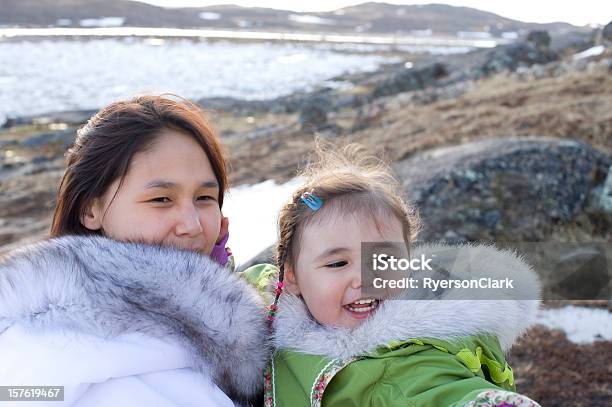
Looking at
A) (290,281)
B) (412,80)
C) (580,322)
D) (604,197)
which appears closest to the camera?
(290,281)

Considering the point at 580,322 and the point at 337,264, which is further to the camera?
the point at 580,322

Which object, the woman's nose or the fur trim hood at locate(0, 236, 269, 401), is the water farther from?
the fur trim hood at locate(0, 236, 269, 401)

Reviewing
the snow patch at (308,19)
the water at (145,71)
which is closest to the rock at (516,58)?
the water at (145,71)

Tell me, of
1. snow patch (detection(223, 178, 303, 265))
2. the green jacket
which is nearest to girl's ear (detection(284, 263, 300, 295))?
the green jacket

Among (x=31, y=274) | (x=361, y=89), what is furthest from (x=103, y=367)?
(x=361, y=89)

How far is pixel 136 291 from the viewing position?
157cm

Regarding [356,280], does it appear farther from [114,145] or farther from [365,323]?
[114,145]

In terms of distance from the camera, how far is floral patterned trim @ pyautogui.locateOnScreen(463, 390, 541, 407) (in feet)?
4.30

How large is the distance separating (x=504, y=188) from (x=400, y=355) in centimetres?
323

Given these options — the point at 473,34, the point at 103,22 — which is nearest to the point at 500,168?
the point at 103,22

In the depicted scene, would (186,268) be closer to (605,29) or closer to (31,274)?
(31,274)

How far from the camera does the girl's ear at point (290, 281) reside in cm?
208

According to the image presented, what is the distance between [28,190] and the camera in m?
11.0

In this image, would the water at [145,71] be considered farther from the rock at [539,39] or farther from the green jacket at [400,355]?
the green jacket at [400,355]
